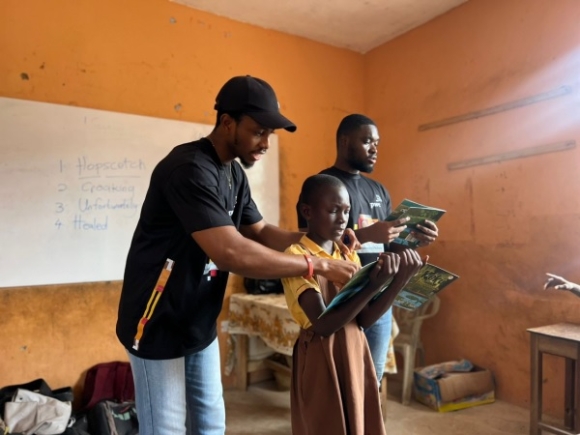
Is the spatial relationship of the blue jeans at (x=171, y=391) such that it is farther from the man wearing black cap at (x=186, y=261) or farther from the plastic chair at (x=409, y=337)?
the plastic chair at (x=409, y=337)

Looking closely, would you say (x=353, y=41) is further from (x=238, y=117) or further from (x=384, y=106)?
(x=238, y=117)

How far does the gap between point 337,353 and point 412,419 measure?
1680 mm

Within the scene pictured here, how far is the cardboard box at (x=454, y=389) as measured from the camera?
2.73 m

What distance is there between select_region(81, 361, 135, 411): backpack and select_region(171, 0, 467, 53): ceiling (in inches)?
93.3

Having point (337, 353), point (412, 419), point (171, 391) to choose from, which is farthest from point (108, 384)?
point (337, 353)

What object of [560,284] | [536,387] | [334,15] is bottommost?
[536,387]

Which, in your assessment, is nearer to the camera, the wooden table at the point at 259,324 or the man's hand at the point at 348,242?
the man's hand at the point at 348,242

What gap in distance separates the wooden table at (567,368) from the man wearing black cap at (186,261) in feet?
5.06

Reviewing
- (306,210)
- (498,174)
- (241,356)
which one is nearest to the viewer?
(306,210)

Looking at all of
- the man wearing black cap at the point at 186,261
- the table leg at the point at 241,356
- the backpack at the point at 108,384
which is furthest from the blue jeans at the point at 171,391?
the table leg at the point at 241,356

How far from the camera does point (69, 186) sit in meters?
2.62

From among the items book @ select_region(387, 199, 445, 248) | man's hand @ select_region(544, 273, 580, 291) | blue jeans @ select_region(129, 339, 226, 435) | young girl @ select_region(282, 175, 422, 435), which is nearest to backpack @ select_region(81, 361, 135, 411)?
blue jeans @ select_region(129, 339, 226, 435)

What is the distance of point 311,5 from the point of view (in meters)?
3.12

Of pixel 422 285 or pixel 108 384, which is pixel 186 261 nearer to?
pixel 422 285
